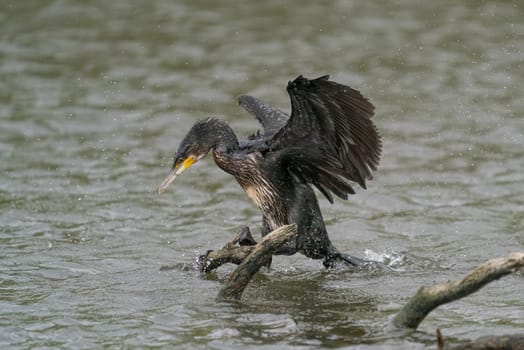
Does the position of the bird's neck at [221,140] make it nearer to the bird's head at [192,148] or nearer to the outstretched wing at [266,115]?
the bird's head at [192,148]

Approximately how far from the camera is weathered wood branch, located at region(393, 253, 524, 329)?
5.59 m

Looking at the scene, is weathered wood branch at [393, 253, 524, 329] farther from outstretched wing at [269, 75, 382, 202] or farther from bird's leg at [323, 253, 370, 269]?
bird's leg at [323, 253, 370, 269]

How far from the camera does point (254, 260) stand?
7.07 meters

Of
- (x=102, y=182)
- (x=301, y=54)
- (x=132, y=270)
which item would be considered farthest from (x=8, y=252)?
(x=301, y=54)

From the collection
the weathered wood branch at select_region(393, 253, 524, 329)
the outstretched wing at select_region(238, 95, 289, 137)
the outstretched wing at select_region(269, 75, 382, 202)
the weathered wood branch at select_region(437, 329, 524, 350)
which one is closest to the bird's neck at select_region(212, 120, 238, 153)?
the outstretched wing at select_region(269, 75, 382, 202)

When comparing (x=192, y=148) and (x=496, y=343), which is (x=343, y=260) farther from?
(x=496, y=343)

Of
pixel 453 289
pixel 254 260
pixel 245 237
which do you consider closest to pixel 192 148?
pixel 245 237

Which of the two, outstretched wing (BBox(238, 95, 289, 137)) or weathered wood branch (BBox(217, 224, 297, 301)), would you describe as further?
outstretched wing (BBox(238, 95, 289, 137))

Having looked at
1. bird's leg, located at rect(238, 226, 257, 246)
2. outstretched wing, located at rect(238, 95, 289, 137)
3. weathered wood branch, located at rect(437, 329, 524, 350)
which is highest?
outstretched wing, located at rect(238, 95, 289, 137)

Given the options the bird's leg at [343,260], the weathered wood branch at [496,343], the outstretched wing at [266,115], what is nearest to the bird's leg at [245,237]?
the bird's leg at [343,260]

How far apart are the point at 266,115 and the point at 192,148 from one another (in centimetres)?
112

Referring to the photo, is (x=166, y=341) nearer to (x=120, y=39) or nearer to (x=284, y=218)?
(x=284, y=218)

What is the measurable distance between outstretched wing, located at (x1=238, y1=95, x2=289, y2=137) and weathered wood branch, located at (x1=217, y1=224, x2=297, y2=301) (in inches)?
66.6

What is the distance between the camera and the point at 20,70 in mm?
13625
